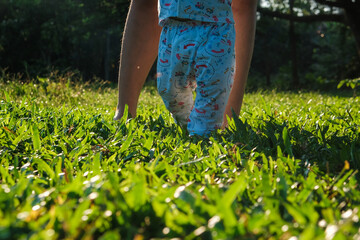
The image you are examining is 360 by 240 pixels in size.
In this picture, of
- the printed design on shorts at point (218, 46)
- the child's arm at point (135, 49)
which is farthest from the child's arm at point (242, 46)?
the child's arm at point (135, 49)

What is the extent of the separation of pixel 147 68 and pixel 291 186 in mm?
1893

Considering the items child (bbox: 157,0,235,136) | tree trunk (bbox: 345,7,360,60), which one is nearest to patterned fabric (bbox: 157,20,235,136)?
child (bbox: 157,0,235,136)

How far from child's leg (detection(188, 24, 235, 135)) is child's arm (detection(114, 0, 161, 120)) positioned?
0.65 meters

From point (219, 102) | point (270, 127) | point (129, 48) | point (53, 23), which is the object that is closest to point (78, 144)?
point (219, 102)

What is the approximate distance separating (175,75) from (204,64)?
0.26m

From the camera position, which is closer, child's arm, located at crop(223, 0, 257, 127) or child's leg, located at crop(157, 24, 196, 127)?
child's leg, located at crop(157, 24, 196, 127)

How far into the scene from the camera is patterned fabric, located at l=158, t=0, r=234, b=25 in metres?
2.21

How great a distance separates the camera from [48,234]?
627 millimetres

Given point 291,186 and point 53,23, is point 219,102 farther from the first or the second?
point 53,23

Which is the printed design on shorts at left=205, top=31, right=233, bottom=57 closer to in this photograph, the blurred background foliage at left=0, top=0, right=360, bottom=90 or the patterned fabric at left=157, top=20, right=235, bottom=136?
the patterned fabric at left=157, top=20, right=235, bottom=136

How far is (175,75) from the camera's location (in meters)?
2.36

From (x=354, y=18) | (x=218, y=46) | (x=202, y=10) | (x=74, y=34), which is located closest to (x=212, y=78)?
(x=218, y=46)

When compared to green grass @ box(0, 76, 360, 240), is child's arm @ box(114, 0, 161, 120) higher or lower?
higher

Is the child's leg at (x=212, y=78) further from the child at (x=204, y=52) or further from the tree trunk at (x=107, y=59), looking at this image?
the tree trunk at (x=107, y=59)
